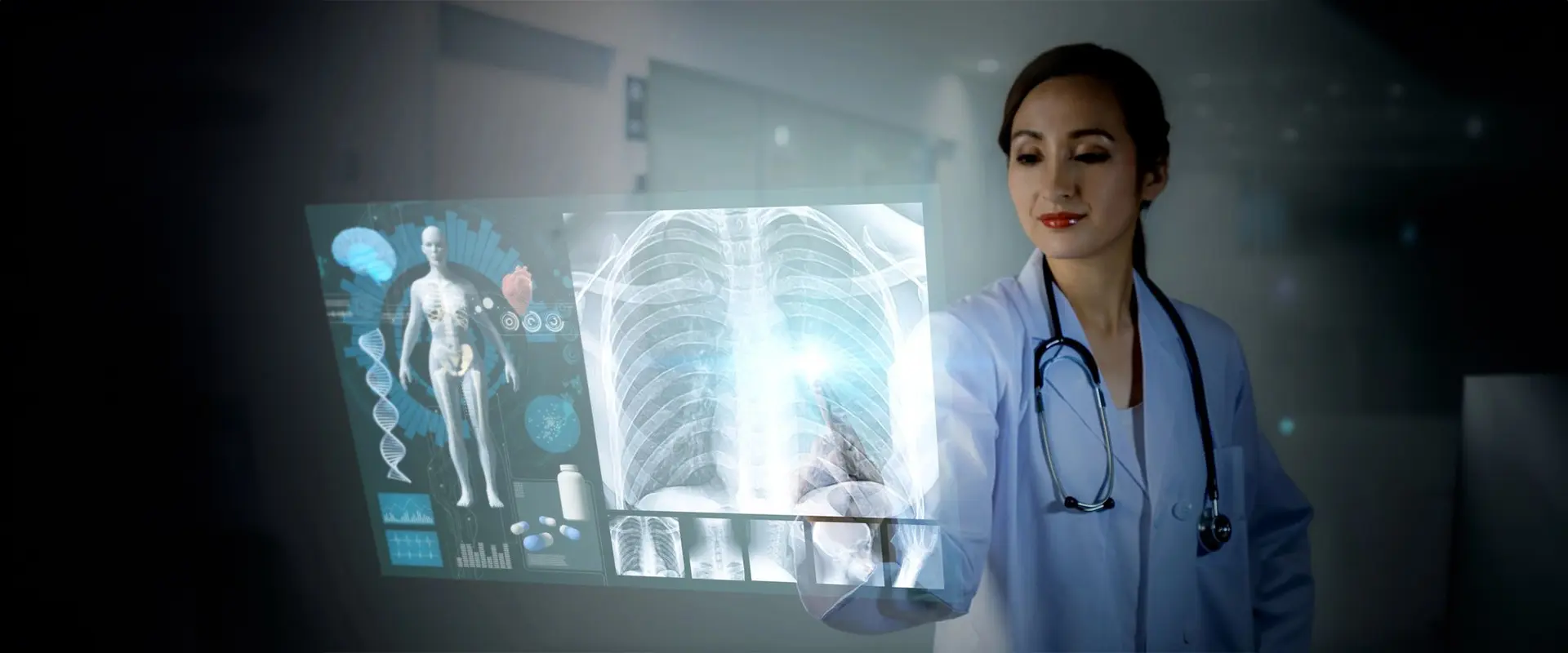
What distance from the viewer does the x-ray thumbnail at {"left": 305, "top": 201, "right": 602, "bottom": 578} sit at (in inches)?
58.7

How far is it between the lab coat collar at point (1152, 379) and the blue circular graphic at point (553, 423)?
2.39ft

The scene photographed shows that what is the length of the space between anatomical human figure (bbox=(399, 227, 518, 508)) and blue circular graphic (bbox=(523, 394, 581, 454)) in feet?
0.18

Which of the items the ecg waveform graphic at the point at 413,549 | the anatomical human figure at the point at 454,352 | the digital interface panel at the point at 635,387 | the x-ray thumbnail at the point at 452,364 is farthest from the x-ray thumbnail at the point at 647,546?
the ecg waveform graphic at the point at 413,549

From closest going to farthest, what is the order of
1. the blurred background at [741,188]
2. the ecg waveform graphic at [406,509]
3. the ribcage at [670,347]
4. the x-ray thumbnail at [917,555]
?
the blurred background at [741,188], the x-ray thumbnail at [917,555], the ribcage at [670,347], the ecg waveform graphic at [406,509]

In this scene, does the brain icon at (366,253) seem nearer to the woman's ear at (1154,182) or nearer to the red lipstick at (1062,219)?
the red lipstick at (1062,219)

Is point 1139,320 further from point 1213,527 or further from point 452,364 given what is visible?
point 452,364

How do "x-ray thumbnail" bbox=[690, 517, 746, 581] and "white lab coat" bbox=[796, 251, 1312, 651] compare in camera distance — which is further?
"x-ray thumbnail" bbox=[690, 517, 746, 581]

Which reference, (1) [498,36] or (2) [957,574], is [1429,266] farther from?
(1) [498,36]

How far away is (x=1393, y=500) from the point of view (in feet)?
4.05

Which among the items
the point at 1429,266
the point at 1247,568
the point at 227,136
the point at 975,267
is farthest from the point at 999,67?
the point at 227,136

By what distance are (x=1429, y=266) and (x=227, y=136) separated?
6.25 ft

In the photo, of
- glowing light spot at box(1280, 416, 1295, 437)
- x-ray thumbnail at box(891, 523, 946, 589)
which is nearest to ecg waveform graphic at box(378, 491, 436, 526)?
x-ray thumbnail at box(891, 523, 946, 589)

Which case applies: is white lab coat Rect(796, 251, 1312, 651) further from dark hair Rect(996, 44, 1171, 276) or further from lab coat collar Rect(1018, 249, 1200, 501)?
dark hair Rect(996, 44, 1171, 276)

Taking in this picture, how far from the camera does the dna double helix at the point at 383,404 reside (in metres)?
1.61
